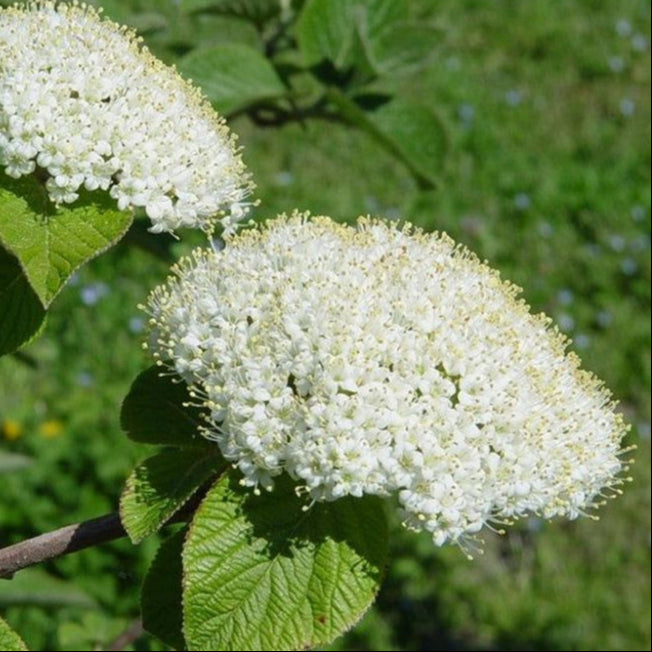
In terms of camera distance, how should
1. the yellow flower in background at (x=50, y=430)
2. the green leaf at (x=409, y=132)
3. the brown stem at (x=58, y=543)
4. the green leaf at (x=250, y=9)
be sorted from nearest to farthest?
1. the brown stem at (x=58, y=543)
2. the green leaf at (x=409, y=132)
3. the green leaf at (x=250, y=9)
4. the yellow flower in background at (x=50, y=430)

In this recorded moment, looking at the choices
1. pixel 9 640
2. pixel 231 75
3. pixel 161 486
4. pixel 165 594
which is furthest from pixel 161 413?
pixel 231 75

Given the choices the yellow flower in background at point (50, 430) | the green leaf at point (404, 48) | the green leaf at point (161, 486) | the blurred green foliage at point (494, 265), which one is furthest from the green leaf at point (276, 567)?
the yellow flower in background at point (50, 430)

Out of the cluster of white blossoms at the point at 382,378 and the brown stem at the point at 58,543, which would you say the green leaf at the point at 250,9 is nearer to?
the cluster of white blossoms at the point at 382,378

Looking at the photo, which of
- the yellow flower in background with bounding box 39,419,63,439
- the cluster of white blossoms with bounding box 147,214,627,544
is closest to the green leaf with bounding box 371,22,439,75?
the cluster of white blossoms with bounding box 147,214,627,544

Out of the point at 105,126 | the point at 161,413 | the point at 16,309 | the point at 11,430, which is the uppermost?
the point at 105,126

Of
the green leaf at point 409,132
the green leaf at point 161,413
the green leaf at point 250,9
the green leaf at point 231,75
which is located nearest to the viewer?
the green leaf at point 161,413

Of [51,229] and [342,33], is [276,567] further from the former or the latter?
[342,33]

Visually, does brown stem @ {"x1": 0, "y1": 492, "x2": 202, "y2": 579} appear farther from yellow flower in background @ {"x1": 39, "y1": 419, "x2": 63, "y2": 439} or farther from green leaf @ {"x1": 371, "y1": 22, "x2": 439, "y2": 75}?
yellow flower in background @ {"x1": 39, "y1": 419, "x2": 63, "y2": 439}

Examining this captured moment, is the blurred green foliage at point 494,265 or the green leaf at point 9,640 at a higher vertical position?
the green leaf at point 9,640
